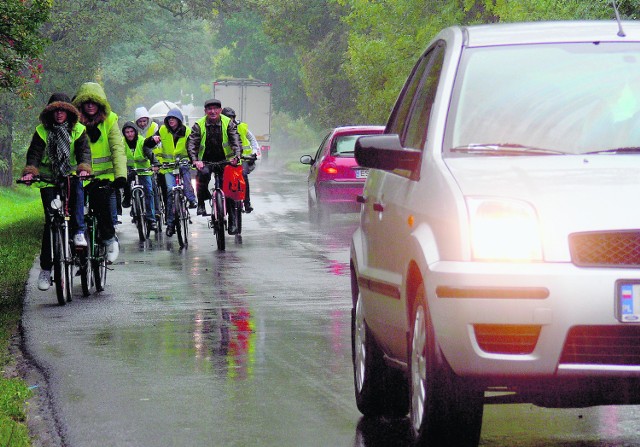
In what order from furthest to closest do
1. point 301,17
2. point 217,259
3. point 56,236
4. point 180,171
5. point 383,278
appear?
point 301,17, point 180,171, point 217,259, point 56,236, point 383,278

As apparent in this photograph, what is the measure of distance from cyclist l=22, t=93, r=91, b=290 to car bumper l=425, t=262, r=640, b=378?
7.97 m

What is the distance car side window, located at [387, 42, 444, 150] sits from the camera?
6.61m

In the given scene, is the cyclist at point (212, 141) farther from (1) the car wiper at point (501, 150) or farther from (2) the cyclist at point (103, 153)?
(1) the car wiper at point (501, 150)

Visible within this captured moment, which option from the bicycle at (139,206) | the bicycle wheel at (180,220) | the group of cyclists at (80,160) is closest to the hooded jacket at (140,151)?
the bicycle at (139,206)

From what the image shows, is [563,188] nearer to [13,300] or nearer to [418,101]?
[418,101]

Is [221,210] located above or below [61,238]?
below

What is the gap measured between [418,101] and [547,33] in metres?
0.67

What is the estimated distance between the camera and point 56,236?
43.2 feet

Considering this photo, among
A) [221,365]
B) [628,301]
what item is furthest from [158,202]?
[628,301]

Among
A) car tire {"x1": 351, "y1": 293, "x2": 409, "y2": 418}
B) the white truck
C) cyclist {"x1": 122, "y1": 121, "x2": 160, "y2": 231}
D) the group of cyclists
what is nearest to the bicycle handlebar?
the group of cyclists

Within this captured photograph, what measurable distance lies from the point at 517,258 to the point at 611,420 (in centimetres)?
210

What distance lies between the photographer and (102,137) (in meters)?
14.2

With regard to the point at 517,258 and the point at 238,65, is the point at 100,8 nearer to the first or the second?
the point at 238,65

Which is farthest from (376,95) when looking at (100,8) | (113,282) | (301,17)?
(113,282)
